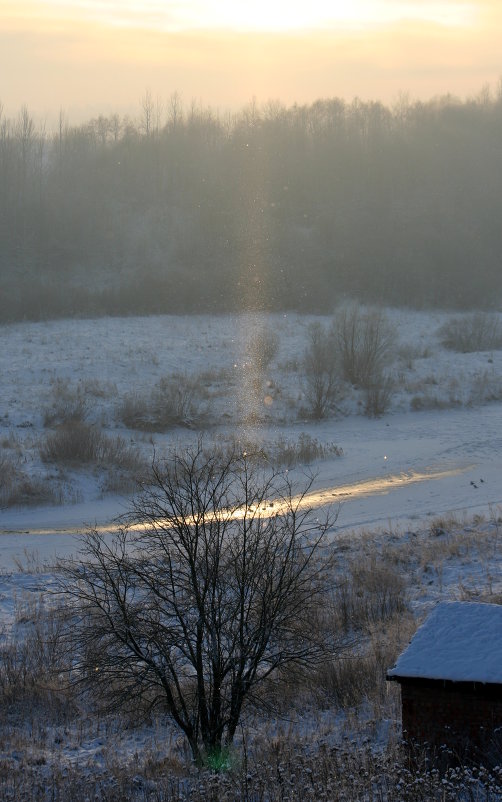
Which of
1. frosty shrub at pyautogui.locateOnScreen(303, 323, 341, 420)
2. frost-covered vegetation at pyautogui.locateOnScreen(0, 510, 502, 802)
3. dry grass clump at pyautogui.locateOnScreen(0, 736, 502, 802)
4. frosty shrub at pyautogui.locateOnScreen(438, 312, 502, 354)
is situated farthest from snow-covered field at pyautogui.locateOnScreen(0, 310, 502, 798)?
frosty shrub at pyautogui.locateOnScreen(438, 312, 502, 354)

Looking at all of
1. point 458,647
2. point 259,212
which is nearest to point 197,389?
point 458,647

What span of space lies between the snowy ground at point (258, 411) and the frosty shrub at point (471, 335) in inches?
31.3

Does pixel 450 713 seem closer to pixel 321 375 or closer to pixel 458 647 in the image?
pixel 458 647

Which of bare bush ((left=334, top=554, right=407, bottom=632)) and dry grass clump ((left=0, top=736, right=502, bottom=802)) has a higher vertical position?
dry grass clump ((left=0, top=736, right=502, bottom=802))

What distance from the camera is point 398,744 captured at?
7902mm

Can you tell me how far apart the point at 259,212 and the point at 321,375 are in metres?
34.9

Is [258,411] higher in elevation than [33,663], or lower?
higher

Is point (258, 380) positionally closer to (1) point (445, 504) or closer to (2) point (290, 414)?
(2) point (290, 414)

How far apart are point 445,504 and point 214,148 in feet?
193

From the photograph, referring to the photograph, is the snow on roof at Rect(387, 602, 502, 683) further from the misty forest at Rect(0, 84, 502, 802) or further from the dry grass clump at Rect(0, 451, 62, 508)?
the dry grass clump at Rect(0, 451, 62, 508)

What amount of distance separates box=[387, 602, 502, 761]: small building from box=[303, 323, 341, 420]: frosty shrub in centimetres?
2261

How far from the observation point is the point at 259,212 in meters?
65.1

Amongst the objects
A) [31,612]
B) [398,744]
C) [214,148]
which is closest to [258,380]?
[31,612]

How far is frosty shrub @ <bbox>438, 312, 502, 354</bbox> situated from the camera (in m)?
40.5
